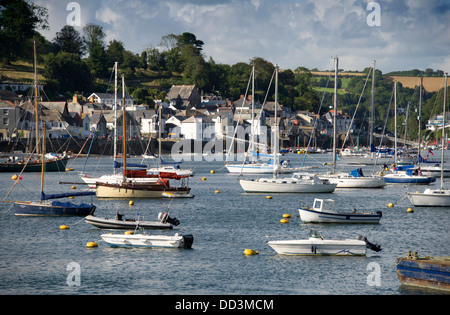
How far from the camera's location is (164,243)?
3462 centimetres

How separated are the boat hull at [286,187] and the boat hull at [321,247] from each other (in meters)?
25.3

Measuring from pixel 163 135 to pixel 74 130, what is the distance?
25.6 metres

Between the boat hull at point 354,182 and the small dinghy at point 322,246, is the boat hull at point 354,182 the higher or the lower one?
the higher one

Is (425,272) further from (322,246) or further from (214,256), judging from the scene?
(214,256)

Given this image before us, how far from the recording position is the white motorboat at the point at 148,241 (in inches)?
1362

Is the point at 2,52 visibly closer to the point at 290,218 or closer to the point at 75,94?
the point at 75,94

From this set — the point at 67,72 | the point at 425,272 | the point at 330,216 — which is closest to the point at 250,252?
the point at 330,216

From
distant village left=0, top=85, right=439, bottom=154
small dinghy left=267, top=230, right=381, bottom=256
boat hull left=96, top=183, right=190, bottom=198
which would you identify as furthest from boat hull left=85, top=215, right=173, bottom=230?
distant village left=0, top=85, right=439, bottom=154

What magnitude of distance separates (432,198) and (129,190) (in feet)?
80.3

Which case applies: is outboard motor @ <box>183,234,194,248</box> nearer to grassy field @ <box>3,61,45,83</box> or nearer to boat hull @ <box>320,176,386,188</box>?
boat hull @ <box>320,176,386,188</box>

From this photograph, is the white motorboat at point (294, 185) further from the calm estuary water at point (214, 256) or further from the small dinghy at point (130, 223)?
the small dinghy at point (130, 223)

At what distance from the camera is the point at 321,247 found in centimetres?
3250

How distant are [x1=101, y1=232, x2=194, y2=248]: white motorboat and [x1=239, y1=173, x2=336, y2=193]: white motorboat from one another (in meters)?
24.7

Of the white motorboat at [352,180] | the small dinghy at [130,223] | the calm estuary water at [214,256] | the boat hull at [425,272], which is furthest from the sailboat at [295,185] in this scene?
the boat hull at [425,272]
